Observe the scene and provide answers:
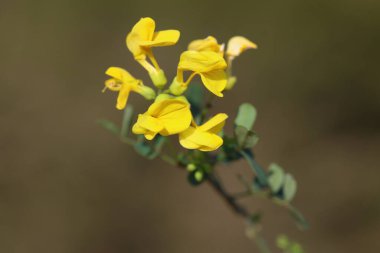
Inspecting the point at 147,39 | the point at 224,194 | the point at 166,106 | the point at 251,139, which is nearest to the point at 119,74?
the point at 147,39

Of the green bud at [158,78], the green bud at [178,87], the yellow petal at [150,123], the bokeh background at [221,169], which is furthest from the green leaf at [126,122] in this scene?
the bokeh background at [221,169]

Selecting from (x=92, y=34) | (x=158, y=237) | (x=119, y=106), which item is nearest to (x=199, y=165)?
(x=119, y=106)

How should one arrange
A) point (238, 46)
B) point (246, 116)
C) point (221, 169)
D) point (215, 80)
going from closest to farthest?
point (215, 80) → point (246, 116) → point (238, 46) → point (221, 169)

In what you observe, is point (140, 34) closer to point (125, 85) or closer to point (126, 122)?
point (125, 85)

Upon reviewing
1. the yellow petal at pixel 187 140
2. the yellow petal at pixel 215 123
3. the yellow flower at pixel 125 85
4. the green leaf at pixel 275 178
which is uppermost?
the yellow flower at pixel 125 85

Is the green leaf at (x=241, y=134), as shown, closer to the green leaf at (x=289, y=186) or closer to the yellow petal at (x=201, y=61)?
the yellow petal at (x=201, y=61)
